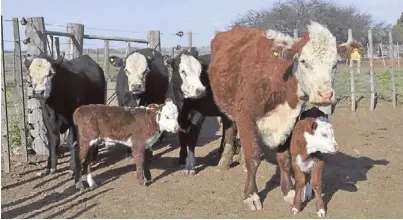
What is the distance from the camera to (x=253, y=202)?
20.5 feet

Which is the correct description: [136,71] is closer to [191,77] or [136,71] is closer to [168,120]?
[191,77]

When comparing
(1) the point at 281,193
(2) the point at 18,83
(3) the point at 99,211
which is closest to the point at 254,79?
(1) the point at 281,193

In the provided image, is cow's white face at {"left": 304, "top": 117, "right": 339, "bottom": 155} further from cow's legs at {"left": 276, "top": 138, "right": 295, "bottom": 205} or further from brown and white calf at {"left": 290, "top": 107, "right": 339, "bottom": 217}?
cow's legs at {"left": 276, "top": 138, "right": 295, "bottom": 205}

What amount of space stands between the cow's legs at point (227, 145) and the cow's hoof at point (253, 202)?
1.94 m

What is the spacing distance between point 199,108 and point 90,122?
200 cm

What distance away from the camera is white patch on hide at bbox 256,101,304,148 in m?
6.35

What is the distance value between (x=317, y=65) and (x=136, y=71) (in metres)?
3.68

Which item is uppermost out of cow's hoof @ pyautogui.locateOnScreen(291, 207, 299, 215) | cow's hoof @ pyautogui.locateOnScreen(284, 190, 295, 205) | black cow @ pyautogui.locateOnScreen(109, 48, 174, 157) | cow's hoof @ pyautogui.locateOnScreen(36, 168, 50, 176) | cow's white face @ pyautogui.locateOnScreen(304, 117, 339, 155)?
black cow @ pyautogui.locateOnScreen(109, 48, 174, 157)

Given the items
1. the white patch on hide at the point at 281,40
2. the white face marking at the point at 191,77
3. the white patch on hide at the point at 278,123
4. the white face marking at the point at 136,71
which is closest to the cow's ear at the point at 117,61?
the white face marking at the point at 136,71

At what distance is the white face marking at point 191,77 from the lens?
8.14m

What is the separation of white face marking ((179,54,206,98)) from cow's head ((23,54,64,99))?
1.90 meters

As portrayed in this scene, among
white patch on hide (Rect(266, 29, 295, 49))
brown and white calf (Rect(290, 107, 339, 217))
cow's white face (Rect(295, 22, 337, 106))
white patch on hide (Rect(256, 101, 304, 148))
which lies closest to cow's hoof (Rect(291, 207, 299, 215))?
brown and white calf (Rect(290, 107, 339, 217))

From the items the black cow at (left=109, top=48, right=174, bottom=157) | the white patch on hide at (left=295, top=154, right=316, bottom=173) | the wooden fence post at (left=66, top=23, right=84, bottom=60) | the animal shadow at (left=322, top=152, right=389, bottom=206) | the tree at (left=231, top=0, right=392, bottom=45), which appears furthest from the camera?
the tree at (left=231, top=0, right=392, bottom=45)

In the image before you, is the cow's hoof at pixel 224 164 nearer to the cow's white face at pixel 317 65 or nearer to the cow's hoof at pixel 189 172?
the cow's hoof at pixel 189 172
